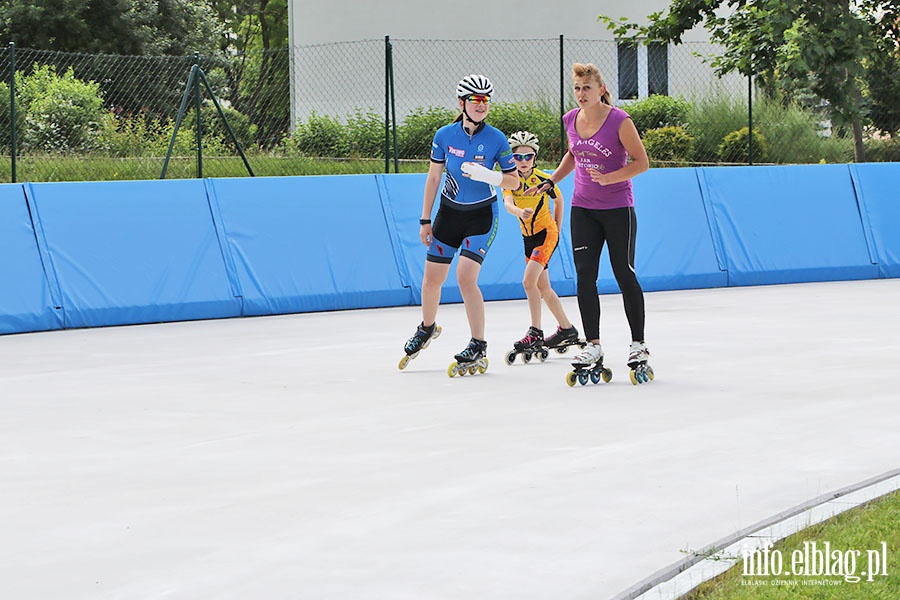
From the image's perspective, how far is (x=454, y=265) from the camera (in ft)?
50.4

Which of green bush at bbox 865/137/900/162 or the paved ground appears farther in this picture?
Result: green bush at bbox 865/137/900/162

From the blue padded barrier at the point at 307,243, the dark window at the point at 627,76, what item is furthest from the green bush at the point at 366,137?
the dark window at the point at 627,76

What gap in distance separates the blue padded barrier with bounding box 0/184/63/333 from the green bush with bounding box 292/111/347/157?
880 cm

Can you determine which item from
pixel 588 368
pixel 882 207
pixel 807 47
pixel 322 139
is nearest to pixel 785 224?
pixel 882 207

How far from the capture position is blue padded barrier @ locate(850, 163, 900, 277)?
1730cm

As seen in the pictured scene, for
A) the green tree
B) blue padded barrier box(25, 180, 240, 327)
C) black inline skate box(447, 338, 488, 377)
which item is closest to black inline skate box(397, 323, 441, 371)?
black inline skate box(447, 338, 488, 377)

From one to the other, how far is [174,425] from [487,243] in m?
2.98

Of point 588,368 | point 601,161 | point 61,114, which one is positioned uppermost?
point 61,114

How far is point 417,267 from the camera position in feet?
49.0

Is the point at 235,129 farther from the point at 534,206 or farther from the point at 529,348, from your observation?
the point at 529,348

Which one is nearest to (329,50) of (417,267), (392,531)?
(417,267)

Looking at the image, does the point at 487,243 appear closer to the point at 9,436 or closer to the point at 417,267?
the point at 9,436

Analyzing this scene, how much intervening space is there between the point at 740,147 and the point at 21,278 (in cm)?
1505

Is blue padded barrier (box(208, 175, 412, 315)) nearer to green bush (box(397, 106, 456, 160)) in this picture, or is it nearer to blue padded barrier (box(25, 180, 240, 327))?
blue padded barrier (box(25, 180, 240, 327))
